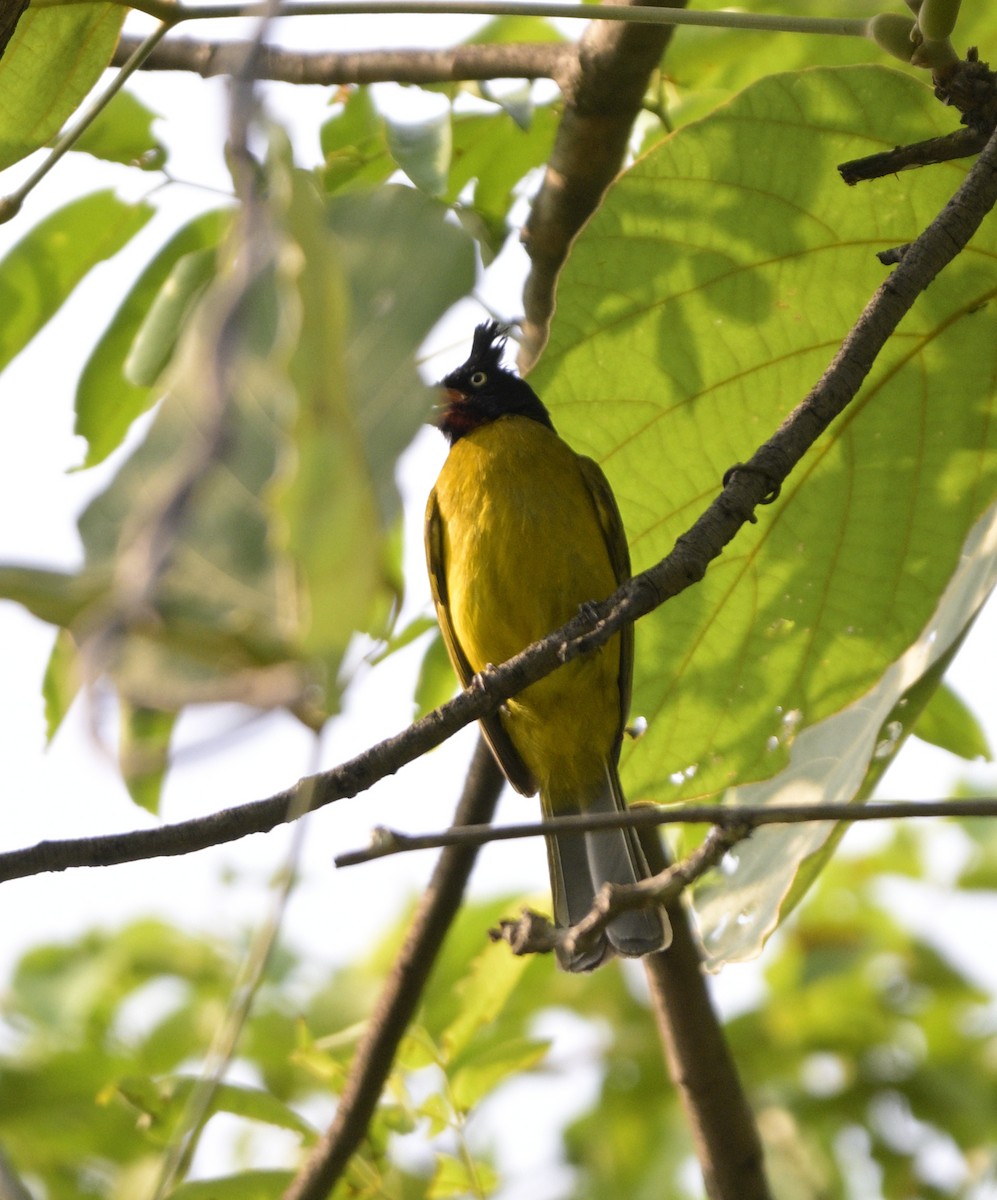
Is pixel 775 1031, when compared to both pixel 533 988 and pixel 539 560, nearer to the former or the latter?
pixel 533 988

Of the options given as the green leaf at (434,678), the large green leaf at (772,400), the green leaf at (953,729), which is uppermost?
the green leaf at (434,678)

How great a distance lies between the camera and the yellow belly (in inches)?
162

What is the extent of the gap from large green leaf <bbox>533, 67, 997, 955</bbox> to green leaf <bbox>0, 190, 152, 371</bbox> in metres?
1.27

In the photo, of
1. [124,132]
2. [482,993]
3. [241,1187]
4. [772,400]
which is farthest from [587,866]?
[124,132]

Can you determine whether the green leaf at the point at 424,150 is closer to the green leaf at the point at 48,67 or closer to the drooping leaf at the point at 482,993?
the green leaf at the point at 48,67

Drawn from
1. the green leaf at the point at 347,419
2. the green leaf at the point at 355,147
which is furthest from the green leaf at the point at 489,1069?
the green leaf at the point at 347,419

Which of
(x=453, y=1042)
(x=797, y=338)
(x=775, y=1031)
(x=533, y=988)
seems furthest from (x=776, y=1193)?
(x=797, y=338)

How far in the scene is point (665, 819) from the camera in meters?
1.49

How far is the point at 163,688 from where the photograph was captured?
0.71 m

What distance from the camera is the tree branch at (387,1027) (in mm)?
3115

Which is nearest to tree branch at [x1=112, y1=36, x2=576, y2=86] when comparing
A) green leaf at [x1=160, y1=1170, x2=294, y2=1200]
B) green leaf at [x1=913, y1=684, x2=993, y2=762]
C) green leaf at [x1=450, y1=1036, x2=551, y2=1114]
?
green leaf at [x1=913, y1=684, x2=993, y2=762]

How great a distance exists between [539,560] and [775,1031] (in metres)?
1.84

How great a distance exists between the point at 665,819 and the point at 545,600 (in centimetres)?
264

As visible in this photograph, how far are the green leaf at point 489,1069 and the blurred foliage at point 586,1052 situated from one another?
0.09m
